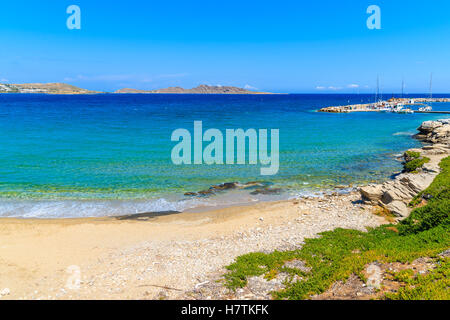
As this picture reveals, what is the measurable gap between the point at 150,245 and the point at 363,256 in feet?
31.5

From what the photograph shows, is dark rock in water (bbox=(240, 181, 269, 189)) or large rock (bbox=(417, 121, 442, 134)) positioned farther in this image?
large rock (bbox=(417, 121, 442, 134))

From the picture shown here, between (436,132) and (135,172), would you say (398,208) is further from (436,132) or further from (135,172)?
(436,132)

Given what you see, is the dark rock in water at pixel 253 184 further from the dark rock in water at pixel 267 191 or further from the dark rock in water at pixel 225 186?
the dark rock in water at pixel 267 191

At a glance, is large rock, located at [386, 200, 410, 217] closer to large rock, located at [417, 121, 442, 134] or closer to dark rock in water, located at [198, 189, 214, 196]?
dark rock in water, located at [198, 189, 214, 196]

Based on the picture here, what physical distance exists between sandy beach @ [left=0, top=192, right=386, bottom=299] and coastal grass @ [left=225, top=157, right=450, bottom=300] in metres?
1.02

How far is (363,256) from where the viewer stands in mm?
10781

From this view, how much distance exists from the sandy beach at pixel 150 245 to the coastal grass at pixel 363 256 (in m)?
1.02

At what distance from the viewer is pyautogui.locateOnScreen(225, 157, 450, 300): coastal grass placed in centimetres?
845

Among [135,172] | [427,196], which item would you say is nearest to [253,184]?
[135,172]

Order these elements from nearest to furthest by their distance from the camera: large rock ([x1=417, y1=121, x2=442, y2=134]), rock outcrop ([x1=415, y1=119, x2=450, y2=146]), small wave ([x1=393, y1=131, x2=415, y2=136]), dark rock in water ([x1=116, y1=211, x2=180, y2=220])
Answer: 1. dark rock in water ([x1=116, y1=211, x2=180, y2=220])
2. rock outcrop ([x1=415, y1=119, x2=450, y2=146])
3. large rock ([x1=417, y1=121, x2=442, y2=134])
4. small wave ([x1=393, y1=131, x2=415, y2=136])

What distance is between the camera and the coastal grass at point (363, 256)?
332 inches

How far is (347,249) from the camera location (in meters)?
12.2

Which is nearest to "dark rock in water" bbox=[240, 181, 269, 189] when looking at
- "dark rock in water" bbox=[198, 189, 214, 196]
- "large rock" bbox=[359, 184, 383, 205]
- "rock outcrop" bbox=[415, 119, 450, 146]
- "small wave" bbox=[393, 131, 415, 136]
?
"dark rock in water" bbox=[198, 189, 214, 196]
